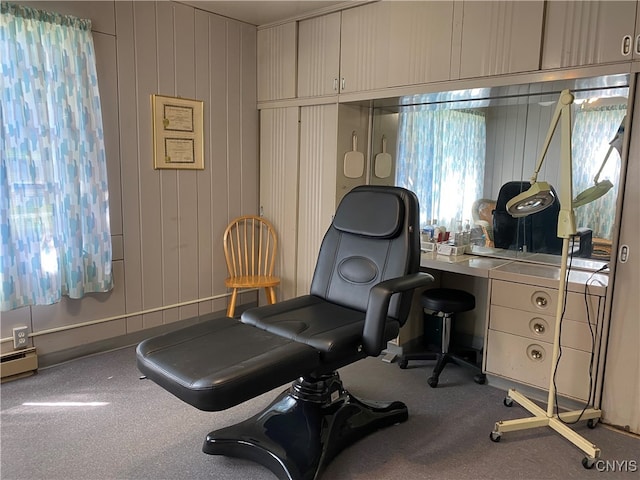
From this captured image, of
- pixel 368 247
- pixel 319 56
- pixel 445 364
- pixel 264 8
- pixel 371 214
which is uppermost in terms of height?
pixel 264 8

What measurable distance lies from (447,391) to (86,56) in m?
2.89

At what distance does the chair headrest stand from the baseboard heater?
196cm

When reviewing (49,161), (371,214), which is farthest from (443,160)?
(49,161)

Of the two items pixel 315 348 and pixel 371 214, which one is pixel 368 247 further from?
pixel 315 348

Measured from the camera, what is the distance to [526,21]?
2508 millimetres

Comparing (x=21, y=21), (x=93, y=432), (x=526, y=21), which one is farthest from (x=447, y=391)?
(x=21, y=21)

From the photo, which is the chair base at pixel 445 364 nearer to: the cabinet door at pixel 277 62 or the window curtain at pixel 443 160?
the window curtain at pixel 443 160

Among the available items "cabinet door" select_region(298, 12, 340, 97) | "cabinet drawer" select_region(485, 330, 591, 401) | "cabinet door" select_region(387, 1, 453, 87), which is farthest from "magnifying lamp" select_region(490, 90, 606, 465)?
"cabinet door" select_region(298, 12, 340, 97)

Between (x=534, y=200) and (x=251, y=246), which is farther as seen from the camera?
(x=251, y=246)

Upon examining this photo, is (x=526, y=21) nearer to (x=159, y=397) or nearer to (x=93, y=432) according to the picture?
(x=159, y=397)

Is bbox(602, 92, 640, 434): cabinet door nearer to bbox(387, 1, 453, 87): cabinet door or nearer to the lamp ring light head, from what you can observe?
the lamp ring light head

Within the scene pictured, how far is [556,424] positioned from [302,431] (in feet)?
3.95

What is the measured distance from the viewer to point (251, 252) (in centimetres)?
402

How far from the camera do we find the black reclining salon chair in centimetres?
163
